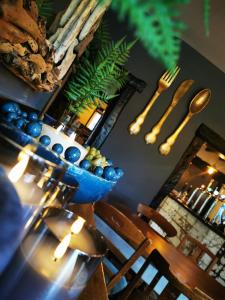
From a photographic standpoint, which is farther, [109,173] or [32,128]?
[109,173]

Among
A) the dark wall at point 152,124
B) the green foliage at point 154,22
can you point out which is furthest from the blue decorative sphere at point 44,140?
the dark wall at point 152,124

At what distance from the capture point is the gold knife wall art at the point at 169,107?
345 cm

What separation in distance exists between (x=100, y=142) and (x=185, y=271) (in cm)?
163

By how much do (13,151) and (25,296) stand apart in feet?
0.57

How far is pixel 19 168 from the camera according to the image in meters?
0.36

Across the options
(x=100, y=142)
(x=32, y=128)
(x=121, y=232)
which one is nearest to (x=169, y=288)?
(x=121, y=232)

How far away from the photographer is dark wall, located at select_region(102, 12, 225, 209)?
3.45 meters

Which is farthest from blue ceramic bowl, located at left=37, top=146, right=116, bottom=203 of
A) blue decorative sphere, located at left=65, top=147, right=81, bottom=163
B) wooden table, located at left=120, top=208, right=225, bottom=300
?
wooden table, located at left=120, top=208, right=225, bottom=300

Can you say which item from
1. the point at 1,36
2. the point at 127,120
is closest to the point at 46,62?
the point at 1,36

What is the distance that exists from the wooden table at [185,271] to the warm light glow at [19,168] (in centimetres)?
173

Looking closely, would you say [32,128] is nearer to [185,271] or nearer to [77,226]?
[77,226]

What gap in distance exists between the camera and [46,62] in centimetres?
129

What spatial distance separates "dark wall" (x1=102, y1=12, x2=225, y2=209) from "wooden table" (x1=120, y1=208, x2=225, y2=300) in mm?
1028

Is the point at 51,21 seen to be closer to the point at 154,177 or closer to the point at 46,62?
the point at 46,62
